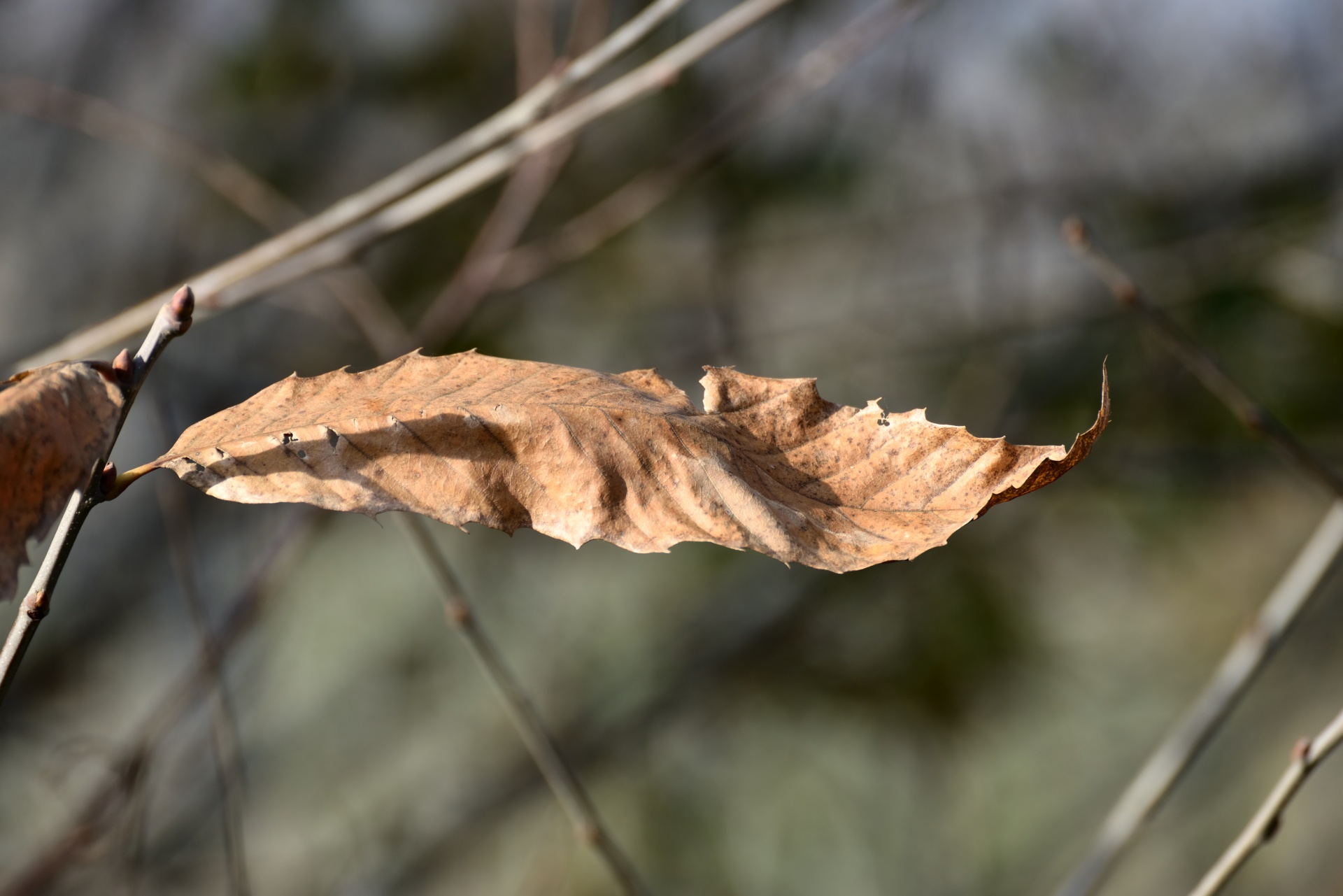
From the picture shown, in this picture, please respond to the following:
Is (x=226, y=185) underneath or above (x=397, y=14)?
underneath

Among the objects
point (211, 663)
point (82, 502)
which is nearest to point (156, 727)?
point (211, 663)

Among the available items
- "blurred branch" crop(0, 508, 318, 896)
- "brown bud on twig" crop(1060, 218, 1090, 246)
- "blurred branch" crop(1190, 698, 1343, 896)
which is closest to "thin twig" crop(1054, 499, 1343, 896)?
"blurred branch" crop(1190, 698, 1343, 896)

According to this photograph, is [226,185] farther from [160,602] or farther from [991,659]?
[991,659]

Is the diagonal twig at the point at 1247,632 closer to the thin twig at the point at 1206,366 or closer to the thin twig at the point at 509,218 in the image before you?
the thin twig at the point at 1206,366

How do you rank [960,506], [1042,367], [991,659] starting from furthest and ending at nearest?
[991,659], [1042,367], [960,506]

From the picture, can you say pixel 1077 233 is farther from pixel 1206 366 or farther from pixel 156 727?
pixel 156 727

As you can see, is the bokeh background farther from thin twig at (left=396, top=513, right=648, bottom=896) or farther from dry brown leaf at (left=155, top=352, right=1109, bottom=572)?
dry brown leaf at (left=155, top=352, right=1109, bottom=572)

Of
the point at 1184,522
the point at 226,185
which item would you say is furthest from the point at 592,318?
the point at 1184,522

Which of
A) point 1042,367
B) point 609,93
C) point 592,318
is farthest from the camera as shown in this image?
point 592,318
